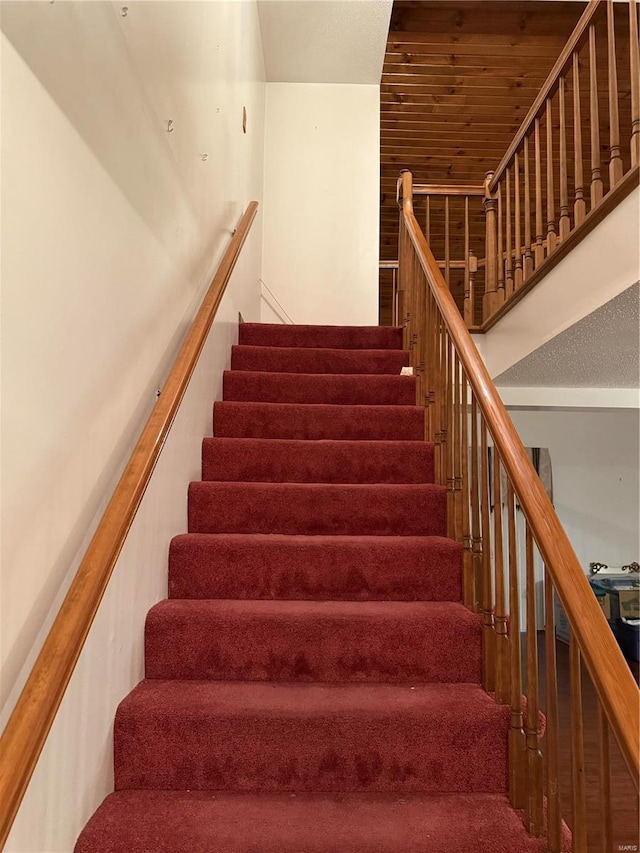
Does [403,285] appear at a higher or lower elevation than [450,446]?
higher

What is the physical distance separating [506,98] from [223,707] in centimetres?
545

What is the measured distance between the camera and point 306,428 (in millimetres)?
2816

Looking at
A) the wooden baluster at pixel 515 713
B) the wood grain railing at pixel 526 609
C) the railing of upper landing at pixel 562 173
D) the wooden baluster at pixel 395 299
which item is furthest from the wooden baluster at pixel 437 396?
the wooden baluster at pixel 395 299

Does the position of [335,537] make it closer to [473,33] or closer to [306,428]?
[306,428]

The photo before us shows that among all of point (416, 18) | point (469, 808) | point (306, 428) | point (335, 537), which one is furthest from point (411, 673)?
point (416, 18)

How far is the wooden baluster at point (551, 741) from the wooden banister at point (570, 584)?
0.07 metres

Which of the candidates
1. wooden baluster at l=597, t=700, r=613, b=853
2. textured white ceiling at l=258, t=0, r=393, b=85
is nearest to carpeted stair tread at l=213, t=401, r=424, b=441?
wooden baluster at l=597, t=700, r=613, b=853

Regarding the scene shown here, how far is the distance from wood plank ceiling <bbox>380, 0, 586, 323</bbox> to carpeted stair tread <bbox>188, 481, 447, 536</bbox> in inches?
166

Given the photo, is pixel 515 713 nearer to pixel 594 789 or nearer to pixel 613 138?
pixel 613 138

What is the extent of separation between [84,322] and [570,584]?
1146 millimetres

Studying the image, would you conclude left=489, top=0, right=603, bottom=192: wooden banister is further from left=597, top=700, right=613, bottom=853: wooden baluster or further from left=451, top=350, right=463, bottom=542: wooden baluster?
left=597, top=700, right=613, bottom=853: wooden baluster

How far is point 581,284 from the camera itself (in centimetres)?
245

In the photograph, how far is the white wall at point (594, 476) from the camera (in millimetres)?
6387

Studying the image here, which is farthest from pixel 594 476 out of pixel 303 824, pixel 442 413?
pixel 303 824
